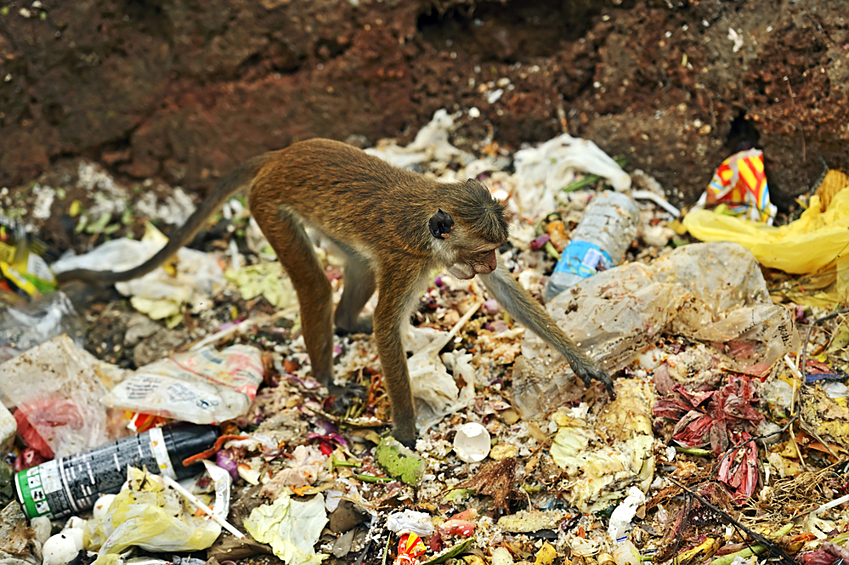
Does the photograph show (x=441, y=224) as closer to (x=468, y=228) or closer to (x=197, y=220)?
(x=468, y=228)

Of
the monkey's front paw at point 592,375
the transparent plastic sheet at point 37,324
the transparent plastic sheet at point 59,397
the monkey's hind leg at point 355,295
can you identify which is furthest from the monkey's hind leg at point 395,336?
the transparent plastic sheet at point 37,324

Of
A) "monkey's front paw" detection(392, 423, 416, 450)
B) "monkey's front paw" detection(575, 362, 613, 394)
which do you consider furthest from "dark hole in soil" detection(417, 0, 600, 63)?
"monkey's front paw" detection(392, 423, 416, 450)

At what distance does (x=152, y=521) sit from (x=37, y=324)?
2.21 meters

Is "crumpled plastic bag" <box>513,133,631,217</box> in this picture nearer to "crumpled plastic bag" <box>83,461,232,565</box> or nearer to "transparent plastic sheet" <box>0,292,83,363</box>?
"crumpled plastic bag" <box>83,461,232,565</box>

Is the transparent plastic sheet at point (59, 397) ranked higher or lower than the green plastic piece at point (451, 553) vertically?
higher

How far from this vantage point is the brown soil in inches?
181

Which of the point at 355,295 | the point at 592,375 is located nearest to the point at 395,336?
the point at 355,295

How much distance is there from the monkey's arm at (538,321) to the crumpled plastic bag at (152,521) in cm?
172

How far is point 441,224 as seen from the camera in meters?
2.99

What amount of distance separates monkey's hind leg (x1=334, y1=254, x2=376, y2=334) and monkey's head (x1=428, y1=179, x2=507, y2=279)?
64 centimetres

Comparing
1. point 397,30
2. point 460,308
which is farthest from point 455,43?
point 460,308

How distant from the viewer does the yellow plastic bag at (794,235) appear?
3561 mm

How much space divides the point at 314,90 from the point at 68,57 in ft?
6.34

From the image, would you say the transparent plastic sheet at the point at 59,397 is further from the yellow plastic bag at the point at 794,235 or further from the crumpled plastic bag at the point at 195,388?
the yellow plastic bag at the point at 794,235
